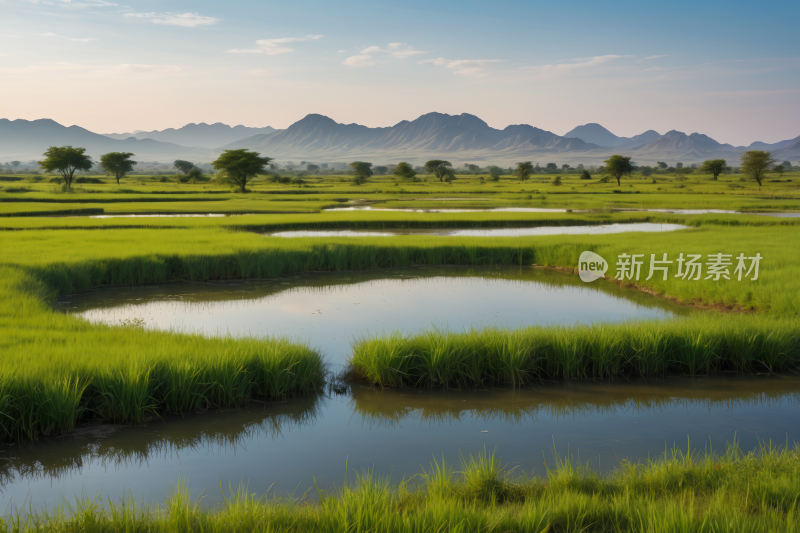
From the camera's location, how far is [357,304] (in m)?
13.9

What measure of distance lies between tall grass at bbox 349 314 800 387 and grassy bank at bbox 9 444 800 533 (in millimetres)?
3203

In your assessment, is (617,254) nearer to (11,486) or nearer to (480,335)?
(480,335)

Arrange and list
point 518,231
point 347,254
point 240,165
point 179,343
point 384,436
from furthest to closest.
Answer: point 240,165 → point 518,231 → point 347,254 → point 179,343 → point 384,436

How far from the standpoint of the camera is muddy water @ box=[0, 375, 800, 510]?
569cm

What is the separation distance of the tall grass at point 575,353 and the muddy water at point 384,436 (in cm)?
34

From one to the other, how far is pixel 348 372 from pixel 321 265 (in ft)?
34.9

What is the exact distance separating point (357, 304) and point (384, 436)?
288 inches

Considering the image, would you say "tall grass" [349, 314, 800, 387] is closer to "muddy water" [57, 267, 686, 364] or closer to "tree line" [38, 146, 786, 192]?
"muddy water" [57, 267, 686, 364]

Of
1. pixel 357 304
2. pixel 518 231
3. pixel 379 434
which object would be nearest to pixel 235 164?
pixel 518 231

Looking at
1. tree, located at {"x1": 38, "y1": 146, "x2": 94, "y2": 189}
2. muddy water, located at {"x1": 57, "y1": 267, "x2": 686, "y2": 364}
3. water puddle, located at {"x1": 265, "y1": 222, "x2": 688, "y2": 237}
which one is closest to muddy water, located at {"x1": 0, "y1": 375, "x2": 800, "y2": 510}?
muddy water, located at {"x1": 57, "y1": 267, "x2": 686, "y2": 364}

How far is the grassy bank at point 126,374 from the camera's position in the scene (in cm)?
649

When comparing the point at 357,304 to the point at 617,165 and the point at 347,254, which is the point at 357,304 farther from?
the point at 617,165

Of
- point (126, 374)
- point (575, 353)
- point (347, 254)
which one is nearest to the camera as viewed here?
point (126, 374)

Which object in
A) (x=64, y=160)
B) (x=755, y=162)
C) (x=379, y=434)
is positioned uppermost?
(x=755, y=162)
